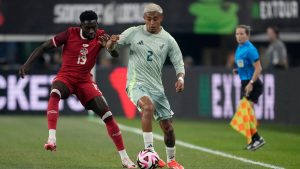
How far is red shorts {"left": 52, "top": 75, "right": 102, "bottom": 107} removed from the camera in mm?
13758

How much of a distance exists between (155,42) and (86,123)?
11698mm

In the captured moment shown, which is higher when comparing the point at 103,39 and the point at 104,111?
the point at 103,39

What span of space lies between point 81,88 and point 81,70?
276mm

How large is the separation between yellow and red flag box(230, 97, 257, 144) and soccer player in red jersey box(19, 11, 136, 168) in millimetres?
4501

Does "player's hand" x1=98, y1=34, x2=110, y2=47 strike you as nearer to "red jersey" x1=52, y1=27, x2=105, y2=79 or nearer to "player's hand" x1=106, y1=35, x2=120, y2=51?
"player's hand" x1=106, y1=35, x2=120, y2=51

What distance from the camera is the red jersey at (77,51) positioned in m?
13.9

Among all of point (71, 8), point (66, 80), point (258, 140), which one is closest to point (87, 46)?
point (66, 80)

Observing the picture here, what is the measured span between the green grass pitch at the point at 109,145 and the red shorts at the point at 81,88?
3.17ft

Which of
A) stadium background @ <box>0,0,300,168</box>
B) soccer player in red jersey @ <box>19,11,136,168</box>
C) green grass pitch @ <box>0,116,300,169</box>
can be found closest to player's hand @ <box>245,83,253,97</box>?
green grass pitch @ <box>0,116,300,169</box>

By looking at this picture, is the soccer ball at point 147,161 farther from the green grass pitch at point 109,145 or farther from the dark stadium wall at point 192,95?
the dark stadium wall at point 192,95

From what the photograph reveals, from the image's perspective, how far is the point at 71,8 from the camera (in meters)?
26.3

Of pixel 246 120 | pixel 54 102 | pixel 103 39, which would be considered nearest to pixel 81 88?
pixel 54 102

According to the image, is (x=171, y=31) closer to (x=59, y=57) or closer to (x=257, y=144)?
(x=59, y=57)

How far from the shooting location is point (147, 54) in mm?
13242
